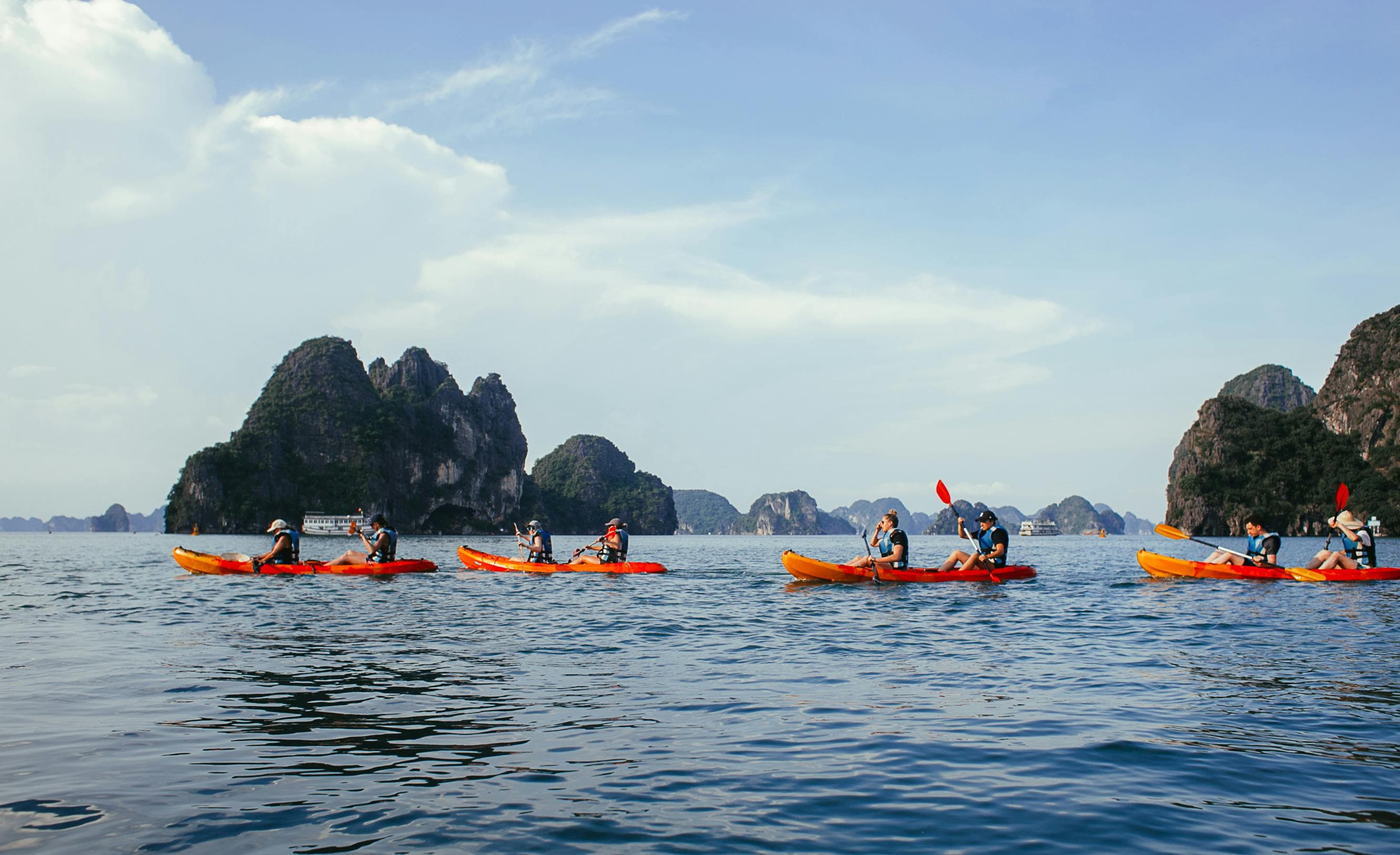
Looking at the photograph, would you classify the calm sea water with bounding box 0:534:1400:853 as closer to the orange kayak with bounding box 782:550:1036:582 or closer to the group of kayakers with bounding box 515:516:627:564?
the orange kayak with bounding box 782:550:1036:582

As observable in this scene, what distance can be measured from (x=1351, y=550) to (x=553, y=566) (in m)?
20.6

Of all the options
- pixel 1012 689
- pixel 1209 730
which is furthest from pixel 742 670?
pixel 1209 730

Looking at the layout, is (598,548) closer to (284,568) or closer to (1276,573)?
(284,568)

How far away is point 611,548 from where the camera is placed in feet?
87.1

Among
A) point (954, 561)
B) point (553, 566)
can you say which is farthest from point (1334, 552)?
point (553, 566)

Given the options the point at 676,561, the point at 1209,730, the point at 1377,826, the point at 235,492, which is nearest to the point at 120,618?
the point at 1209,730

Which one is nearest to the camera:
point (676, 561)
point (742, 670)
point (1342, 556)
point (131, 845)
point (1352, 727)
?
point (131, 845)

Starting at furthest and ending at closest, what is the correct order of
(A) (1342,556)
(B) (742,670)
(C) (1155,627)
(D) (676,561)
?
(D) (676,561)
(A) (1342,556)
(C) (1155,627)
(B) (742,670)

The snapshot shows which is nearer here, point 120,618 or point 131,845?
point 131,845

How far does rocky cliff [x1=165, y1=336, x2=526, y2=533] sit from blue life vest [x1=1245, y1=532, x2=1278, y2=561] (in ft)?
390

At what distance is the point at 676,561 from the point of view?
4434 cm

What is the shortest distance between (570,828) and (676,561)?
3970 cm

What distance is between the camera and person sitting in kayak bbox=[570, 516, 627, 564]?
26484 mm

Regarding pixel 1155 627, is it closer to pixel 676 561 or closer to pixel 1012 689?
pixel 1012 689
